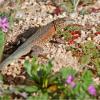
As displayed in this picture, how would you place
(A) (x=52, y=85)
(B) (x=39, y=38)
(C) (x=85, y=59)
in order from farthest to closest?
(B) (x=39, y=38), (C) (x=85, y=59), (A) (x=52, y=85)

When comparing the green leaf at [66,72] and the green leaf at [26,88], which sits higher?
the green leaf at [66,72]

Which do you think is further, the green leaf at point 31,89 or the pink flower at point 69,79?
the green leaf at point 31,89

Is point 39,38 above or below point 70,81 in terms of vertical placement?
above

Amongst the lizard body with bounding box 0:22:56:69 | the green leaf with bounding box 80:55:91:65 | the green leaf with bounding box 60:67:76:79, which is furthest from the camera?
the lizard body with bounding box 0:22:56:69

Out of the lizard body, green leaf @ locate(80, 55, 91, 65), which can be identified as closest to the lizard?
the lizard body

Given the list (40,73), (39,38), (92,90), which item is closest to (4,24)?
(39,38)

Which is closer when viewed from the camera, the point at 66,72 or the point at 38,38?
the point at 66,72

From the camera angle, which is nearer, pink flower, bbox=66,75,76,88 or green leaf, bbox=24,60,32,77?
pink flower, bbox=66,75,76,88

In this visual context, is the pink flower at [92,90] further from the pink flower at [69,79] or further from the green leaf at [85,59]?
the green leaf at [85,59]

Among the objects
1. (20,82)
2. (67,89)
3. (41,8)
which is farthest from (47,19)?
(67,89)

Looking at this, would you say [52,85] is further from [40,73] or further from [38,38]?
[38,38]

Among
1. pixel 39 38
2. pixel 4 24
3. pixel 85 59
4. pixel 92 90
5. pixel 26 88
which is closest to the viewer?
pixel 92 90

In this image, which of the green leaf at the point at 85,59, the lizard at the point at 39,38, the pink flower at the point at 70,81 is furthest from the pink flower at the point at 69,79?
the lizard at the point at 39,38

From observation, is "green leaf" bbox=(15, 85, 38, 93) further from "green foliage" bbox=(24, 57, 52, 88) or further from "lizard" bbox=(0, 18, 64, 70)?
"lizard" bbox=(0, 18, 64, 70)
